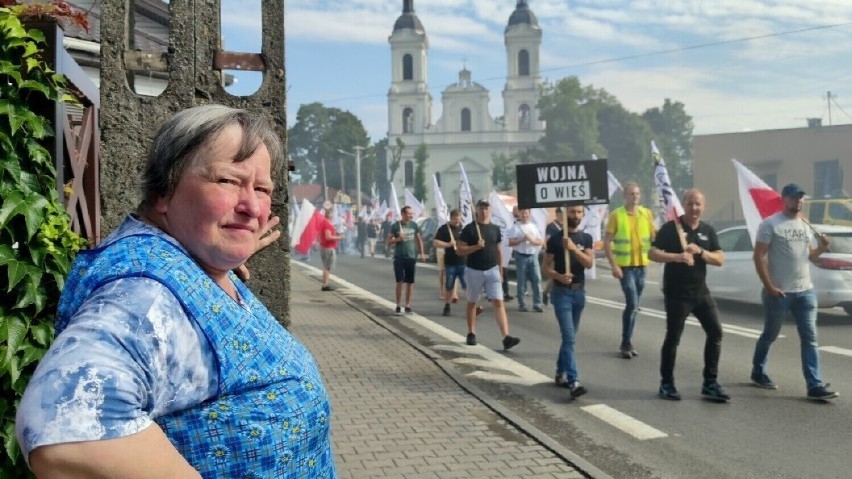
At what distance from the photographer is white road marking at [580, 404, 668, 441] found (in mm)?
6090

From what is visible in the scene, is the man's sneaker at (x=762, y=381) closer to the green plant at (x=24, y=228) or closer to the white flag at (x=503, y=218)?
the green plant at (x=24, y=228)

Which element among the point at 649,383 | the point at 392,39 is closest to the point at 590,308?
the point at 649,383

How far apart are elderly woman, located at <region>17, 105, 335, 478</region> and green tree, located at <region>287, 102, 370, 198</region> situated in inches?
4711

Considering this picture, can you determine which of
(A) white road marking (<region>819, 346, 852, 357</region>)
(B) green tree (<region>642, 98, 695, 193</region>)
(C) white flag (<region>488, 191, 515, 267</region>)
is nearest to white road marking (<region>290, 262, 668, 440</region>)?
(A) white road marking (<region>819, 346, 852, 357</region>)

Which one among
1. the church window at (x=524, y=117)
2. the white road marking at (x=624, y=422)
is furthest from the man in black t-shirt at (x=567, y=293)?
the church window at (x=524, y=117)

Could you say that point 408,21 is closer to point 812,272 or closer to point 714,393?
point 812,272

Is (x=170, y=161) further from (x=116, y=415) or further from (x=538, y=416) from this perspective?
(x=538, y=416)

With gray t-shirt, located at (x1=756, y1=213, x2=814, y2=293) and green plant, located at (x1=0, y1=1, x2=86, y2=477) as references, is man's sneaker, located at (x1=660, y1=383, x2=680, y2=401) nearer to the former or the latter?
gray t-shirt, located at (x1=756, y1=213, x2=814, y2=293)

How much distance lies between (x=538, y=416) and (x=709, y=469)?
1.78 metres

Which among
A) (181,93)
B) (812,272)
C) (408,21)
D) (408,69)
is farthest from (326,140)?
(181,93)

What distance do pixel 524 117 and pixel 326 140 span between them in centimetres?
3283

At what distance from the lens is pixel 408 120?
121 meters

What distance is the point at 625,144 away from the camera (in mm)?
105812

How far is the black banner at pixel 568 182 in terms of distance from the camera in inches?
387
